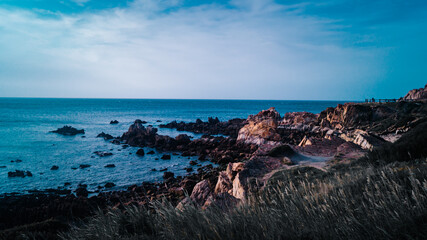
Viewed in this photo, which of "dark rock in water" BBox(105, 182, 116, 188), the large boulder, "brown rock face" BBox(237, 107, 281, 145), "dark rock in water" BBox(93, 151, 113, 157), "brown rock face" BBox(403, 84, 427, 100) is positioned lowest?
"dark rock in water" BBox(105, 182, 116, 188)

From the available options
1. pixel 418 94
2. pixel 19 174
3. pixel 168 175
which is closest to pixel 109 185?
pixel 168 175

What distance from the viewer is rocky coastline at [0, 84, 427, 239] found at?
9539 millimetres

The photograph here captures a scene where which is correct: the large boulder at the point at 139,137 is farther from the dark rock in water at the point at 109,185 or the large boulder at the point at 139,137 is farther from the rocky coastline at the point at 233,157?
the dark rock in water at the point at 109,185

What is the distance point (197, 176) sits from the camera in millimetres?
17516

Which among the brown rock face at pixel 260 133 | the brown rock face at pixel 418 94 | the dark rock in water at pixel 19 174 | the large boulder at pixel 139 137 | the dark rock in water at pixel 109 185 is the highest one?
the brown rock face at pixel 418 94

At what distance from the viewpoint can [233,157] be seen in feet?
74.9

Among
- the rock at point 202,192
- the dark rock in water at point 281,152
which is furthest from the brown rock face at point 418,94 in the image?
the rock at point 202,192

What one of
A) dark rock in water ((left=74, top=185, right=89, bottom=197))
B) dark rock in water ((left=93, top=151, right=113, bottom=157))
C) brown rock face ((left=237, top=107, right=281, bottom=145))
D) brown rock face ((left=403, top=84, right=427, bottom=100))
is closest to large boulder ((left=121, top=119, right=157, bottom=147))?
dark rock in water ((left=93, top=151, right=113, bottom=157))

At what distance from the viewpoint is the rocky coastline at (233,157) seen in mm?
9539

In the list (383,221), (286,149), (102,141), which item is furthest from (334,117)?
(102,141)

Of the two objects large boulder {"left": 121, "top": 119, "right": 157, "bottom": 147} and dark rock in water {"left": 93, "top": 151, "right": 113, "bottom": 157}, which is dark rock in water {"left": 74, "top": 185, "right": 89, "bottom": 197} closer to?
dark rock in water {"left": 93, "top": 151, "right": 113, "bottom": 157}

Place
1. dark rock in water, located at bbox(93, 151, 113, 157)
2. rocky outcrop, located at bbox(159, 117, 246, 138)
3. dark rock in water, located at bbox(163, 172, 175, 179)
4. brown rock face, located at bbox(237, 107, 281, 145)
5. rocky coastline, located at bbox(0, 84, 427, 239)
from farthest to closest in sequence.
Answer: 1. rocky outcrop, located at bbox(159, 117, 246, 138)
2. brown rock face, located at bbox(237, 107, 281, 145)
3. dark rock in water, located at bbox(93, 151, 113, 157)
4. dark rock in water, located at bbox(163, 172, 175, 179)
5. rocky coastline, located at bbox(0, 84, 427, 239)

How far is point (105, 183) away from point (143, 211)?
15545mm

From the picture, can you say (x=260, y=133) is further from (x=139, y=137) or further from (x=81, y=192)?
(x=81, y=192)
